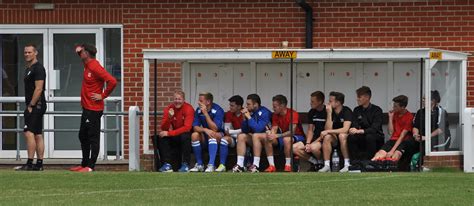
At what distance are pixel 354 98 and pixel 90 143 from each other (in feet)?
14.1

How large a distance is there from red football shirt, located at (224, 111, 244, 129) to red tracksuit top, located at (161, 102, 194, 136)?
595 millimetres

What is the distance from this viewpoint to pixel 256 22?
771 inches

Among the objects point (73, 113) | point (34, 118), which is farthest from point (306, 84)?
point (34, 118)

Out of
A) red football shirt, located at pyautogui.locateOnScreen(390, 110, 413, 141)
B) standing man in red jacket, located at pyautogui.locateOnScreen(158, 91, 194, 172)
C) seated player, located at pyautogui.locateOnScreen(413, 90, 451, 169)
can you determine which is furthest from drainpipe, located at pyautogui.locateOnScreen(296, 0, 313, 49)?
standing man in red jacket, located at pyautogui.locateOnScreen(158, 91, 194, 172)

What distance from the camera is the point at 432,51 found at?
17.4 meters

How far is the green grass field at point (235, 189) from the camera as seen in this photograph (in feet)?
39.6

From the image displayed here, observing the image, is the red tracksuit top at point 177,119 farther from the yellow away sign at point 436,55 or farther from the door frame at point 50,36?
the yellow away sign at point 436,55

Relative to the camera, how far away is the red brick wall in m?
19.3

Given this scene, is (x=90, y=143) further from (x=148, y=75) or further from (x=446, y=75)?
(x=446, y=75)

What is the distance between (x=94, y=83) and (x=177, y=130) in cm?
152

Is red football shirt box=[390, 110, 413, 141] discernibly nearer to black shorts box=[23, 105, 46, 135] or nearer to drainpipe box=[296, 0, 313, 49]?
drainpipe box=[296, 0, 313, 49]

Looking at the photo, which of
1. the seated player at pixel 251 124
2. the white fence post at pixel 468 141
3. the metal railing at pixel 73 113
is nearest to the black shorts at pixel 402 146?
the white fence post at pixel 468 141

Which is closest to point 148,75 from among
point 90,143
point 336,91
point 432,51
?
point 90,143

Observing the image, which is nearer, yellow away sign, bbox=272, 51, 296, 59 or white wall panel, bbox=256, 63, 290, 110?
yellow away sign, bbox=272, 51, 296, 59
